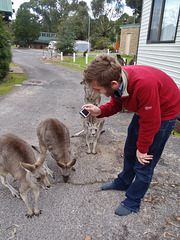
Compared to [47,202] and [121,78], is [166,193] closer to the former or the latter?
[47,202]

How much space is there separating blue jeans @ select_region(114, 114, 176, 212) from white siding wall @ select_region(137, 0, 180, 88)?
502 cm

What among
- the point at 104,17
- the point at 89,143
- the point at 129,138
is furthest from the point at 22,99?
the point at 104,17

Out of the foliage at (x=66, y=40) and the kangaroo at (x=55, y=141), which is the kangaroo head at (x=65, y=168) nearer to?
the kangaroo at (x=55, y=141)

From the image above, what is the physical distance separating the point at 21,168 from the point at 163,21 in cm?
842

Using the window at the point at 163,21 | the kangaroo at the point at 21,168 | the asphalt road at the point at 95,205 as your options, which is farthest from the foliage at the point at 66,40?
the kangaroo at the point at 21,168

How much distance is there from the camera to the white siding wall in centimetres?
711

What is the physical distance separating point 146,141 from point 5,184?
8.48ft

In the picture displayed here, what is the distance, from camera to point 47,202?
3205 mm

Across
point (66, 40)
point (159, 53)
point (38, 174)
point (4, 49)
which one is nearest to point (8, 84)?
point (4, 49)

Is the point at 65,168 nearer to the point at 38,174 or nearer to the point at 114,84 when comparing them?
the point at 38,174

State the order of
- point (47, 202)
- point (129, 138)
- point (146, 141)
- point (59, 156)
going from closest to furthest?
point (146, 141) → point (129, 138) → point (47, 202) → point (59, 156)

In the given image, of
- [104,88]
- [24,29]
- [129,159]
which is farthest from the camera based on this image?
[24,29]

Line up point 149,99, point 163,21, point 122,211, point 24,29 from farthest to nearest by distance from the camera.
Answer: point 24,29 → point 163,21 → point 122,211 → point 149,99

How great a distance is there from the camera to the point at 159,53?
8516mm
